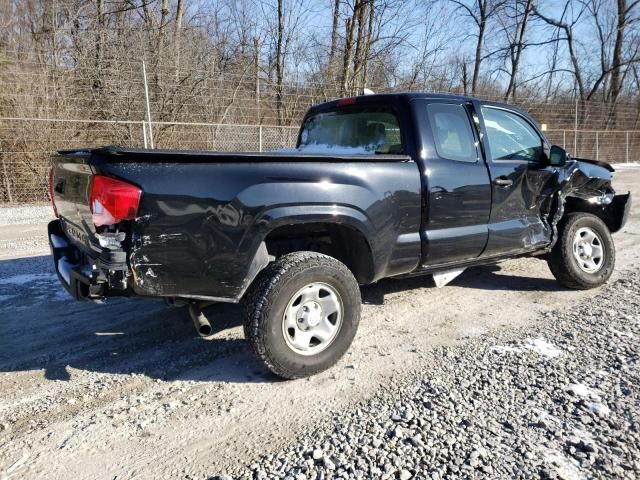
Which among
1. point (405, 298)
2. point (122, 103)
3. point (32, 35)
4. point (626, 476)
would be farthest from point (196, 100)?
point (626, 476)

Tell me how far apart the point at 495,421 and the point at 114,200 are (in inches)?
93.1

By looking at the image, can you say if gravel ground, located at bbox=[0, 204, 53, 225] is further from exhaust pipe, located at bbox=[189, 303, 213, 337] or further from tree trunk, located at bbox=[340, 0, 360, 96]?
tree trunk, located at bbox=[340, 0, 360, 96]

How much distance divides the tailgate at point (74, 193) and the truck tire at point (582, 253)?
4154mm

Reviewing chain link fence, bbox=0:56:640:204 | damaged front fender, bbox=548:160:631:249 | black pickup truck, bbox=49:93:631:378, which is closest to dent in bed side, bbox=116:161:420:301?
black pickup truck, bbox=49:93:631:378

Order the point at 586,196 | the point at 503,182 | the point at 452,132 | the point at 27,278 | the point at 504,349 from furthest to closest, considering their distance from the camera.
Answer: the point at 27,278, the point at 586,196, the point at 503,182, the point at 452,132, the point at 504,349

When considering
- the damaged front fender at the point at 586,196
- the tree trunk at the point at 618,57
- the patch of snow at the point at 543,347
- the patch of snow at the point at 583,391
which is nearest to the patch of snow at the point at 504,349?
the patch of snow at the point at 543,347

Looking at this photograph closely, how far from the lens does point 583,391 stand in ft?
9.43

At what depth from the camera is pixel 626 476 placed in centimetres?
216

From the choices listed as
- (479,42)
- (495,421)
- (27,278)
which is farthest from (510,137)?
(479,42)

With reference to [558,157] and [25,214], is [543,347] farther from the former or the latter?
[25,214]

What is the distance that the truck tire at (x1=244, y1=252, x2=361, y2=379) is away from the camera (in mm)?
2943

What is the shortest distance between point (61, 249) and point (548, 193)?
4.26 metres

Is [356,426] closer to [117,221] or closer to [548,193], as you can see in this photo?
[117,221]

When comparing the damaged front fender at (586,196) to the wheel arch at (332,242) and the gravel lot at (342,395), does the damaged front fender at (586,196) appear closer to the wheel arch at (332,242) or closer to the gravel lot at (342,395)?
the gravel lot at (342,395)
